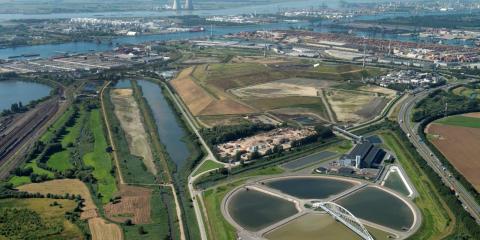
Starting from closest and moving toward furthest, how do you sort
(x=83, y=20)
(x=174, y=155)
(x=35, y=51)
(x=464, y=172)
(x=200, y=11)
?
(x=464, y=172)
(x=174, y=155)
(x=35, y=51)
(x=83, y=20)
(x=200, y=11)

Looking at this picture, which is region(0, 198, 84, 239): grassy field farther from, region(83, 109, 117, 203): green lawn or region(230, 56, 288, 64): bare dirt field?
region(230, 56, 288, 64): bare dirt field

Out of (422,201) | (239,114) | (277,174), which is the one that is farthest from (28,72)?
(422,201)

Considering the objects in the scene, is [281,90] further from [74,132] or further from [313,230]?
[313,230]

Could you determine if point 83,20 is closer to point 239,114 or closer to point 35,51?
point 35,51

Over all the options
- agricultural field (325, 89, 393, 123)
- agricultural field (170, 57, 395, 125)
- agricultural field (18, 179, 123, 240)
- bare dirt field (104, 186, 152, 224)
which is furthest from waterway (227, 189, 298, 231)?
agricultural field (325, 89, 393, 123)

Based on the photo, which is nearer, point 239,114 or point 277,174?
point 277,174

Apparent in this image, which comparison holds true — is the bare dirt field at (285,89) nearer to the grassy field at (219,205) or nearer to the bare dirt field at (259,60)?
the bare dirt field at (259,60)

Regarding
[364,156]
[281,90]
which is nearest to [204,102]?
[281,90]
